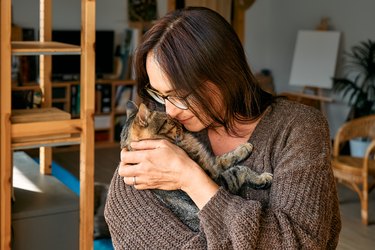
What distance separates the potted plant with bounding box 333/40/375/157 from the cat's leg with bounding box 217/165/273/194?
514 cm

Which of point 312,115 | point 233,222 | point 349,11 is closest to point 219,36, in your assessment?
point 312,115

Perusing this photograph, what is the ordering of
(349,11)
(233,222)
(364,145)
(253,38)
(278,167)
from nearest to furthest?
(233,222)
(278,167)
(364,145)
(349,11)
(253,38)

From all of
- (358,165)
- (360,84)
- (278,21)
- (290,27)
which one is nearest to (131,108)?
(358,165)

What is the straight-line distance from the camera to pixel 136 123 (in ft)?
4.70

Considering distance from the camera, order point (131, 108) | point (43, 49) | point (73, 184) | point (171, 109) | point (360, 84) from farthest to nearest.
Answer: point (360, 84) < point (73, 184) < point (43, 49) < point (131, 108) < point (171, 109)

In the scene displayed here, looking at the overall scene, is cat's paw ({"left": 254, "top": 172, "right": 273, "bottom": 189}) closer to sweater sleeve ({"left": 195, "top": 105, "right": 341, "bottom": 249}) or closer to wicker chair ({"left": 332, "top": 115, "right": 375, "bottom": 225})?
sweater sleeve ({"left": 195, "top": 105, "right": 341, "bottom": 249})

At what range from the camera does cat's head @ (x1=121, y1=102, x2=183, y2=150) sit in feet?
4.62

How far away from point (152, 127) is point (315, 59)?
611cm

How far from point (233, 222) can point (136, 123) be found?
0.39m

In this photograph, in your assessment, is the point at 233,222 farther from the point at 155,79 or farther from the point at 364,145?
the point at 364,145

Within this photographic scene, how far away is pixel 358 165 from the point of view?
485cm

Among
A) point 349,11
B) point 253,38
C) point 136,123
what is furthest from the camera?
point 253,38

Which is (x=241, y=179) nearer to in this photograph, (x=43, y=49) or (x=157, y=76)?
(x=157, y=76)

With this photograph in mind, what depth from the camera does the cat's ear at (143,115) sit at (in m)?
1.41
